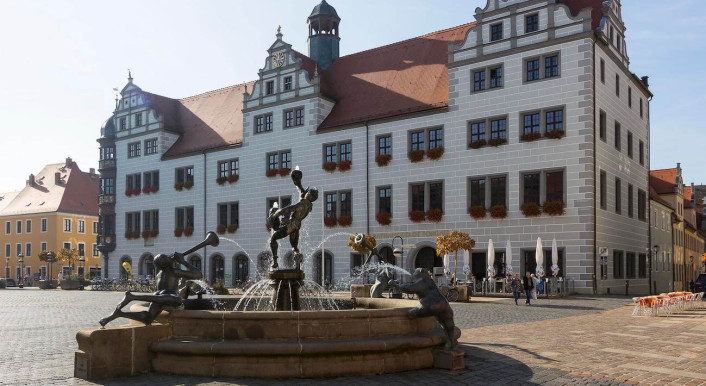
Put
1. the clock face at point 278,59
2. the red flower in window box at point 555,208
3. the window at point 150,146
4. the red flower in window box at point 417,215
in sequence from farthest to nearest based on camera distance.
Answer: the window at point 150,146
the clock face at point 278,59
the red flower in window box at point 417,215
the red flower in window box at point 555,208

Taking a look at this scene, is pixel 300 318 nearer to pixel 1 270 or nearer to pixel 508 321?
pixel 508 321

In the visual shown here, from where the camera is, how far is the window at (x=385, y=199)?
37250 mm

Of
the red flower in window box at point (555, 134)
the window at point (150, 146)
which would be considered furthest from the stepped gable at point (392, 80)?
the window at point (150, 146)

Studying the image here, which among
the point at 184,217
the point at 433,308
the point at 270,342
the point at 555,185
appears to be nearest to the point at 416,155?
the point at 555,185

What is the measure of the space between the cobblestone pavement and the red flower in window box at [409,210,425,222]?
14692 millimetres

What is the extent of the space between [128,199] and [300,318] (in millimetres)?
46031

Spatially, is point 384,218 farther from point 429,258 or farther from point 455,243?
point 455,243

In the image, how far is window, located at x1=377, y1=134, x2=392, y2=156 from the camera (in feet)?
123

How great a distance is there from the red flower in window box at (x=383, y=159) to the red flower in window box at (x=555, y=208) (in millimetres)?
9414

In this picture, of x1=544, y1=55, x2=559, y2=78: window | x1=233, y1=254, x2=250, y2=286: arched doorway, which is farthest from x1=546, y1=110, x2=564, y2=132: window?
x1=233, y1=254, x2=250, y2=286: arched doorway

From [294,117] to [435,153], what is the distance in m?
10.8

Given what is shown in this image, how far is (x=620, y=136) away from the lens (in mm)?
35625

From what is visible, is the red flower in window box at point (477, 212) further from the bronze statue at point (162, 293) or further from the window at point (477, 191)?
the bronze statue at point (162, 293)

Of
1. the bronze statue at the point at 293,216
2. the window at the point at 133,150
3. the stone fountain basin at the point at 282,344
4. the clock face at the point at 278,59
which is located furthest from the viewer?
the window at the point at 133,150
